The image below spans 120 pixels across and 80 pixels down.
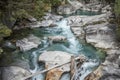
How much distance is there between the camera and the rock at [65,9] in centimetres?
4650

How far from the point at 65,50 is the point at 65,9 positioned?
80.0ft

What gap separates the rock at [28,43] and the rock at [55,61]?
274 cm

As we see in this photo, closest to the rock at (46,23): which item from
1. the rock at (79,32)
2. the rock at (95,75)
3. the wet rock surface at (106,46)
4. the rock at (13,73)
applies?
the rock at (79,32)

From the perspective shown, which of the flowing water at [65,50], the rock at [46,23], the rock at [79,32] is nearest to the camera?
the flowing water at [65,50]

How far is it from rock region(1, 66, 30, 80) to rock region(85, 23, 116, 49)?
9.46 m

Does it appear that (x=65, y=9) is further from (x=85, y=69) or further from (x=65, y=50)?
(x=85, y=69)

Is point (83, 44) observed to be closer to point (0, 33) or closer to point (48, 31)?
point (48, 31)

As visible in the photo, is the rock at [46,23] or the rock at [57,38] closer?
the rock at [57,38]

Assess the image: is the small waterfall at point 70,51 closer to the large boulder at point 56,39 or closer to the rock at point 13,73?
the large boulder at point 56,39

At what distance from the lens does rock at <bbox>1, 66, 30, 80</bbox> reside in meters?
18.4

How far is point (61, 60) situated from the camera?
68.5 feet

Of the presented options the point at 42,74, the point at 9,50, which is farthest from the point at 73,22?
the point at 42,74

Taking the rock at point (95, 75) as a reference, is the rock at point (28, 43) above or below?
above

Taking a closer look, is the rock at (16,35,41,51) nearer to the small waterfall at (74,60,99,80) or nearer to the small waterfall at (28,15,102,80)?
the small waterfall at (28,15,102,80)
